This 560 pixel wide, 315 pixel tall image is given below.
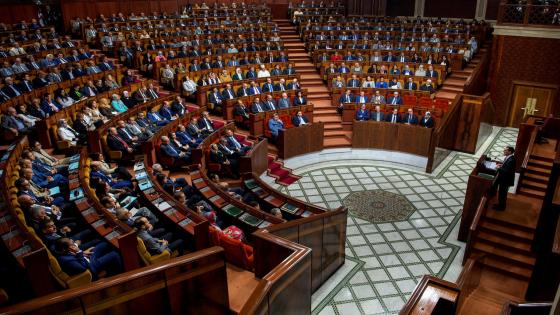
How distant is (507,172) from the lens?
501 centimetres

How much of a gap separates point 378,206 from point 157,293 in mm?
4116

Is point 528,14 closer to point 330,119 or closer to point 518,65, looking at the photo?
point 518,65

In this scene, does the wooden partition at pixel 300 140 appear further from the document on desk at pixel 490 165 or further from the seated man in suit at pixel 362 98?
the document on desk at pixel 490 165

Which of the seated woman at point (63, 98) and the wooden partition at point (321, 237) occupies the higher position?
the seated woman at point (63, 98)

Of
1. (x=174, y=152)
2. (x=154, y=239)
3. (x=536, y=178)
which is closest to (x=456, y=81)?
(x=536, y=178)

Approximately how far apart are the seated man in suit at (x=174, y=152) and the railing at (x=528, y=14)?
25.7 ft

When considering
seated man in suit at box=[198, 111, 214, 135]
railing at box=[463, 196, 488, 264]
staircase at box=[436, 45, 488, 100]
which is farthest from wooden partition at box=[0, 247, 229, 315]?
staircase at box=[436, 45, 488, 100]

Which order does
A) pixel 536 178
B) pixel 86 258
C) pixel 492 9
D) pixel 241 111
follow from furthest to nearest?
pixel 492 9, pixel 241 111, pixel 536 178, pixel 86 258

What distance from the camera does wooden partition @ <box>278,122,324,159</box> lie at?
7.35 meters

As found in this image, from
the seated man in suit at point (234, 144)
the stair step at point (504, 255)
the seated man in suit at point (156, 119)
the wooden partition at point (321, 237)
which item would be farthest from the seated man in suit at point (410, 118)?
the seated man in suit at point (156, 119)

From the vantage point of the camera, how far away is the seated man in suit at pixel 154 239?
11.8ft

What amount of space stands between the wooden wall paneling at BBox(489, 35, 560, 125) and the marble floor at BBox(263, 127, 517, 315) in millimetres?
1594

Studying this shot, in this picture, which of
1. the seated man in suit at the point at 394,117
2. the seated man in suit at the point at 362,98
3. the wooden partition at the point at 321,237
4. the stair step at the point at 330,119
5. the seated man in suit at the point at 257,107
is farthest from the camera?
the stair step at the point at 330,119

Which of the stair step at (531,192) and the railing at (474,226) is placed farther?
the stair step at (531,192)
